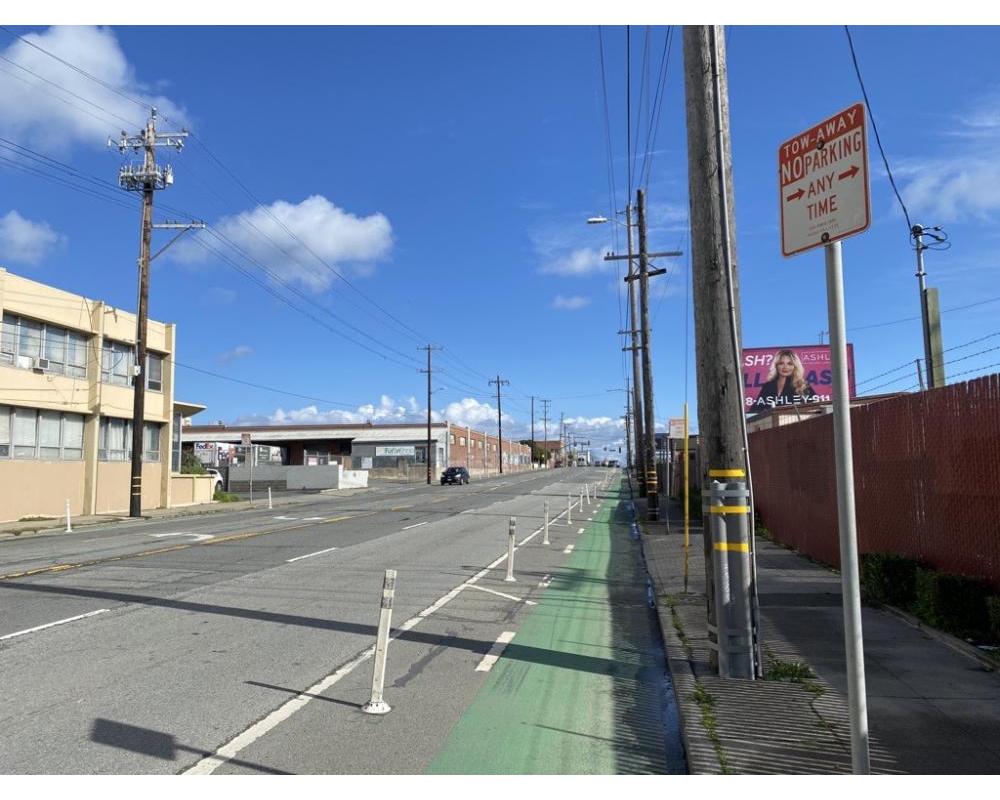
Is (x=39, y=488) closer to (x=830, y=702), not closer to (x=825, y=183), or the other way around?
(x=830, y=702)

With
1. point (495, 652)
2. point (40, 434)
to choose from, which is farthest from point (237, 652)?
point (40, 434)

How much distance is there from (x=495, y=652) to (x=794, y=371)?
36287 mm

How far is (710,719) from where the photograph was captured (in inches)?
211

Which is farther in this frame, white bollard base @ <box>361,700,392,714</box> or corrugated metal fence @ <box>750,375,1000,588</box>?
corrugated metal fence @ <box>750,375,1000,588</box>

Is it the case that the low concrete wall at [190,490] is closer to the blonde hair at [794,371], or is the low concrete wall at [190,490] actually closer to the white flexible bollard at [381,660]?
the blonde hair at [794,371]

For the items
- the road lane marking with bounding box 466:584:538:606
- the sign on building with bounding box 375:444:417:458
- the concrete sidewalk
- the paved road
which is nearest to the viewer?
the concrete sidewalk

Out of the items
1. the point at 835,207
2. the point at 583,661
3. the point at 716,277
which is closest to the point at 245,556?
the point at 583,661

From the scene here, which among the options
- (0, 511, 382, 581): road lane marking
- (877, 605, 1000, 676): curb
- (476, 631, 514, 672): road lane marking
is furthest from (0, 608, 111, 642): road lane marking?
(877, 605, 1000, 676): curb

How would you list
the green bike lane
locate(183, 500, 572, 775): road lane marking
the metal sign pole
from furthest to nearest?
the green bike lane → locate(183, 500, 572, 775): road lane marking → the metal sign pole

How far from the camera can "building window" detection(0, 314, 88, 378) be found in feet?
85.7

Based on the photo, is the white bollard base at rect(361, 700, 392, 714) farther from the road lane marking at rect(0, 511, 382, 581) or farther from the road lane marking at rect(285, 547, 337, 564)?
the road lane marking at rect(0, 511, 382, 581)

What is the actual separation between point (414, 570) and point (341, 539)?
542 cm

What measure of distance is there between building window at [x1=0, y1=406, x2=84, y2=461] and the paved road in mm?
12029
